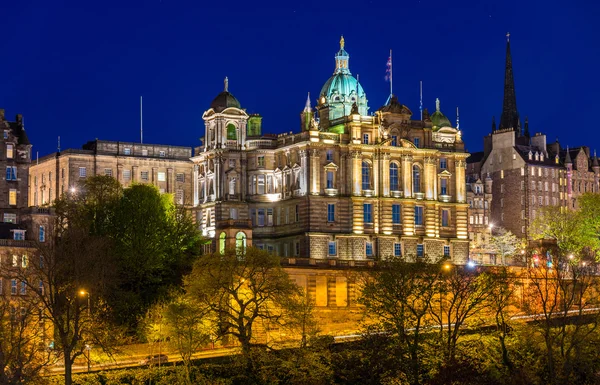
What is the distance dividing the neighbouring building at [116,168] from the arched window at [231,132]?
13.6 metres

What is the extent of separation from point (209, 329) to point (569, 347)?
28.3 m

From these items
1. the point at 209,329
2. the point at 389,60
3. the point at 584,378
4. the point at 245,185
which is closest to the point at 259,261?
the point at 209,329

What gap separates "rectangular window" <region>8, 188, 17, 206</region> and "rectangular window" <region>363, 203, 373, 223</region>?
3788 cm

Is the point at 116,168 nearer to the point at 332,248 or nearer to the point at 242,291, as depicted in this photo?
the point at 332,248

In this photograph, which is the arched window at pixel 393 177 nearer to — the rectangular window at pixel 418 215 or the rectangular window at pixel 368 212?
the rectangular window at pixel 418 215

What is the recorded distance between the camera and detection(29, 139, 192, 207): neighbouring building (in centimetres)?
18012

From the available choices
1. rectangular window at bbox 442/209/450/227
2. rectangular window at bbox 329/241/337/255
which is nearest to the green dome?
rectangular window at bbox 442/209/450/227

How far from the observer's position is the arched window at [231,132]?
170750 mm

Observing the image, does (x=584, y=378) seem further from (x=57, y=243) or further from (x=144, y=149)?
(x=144, y=149)

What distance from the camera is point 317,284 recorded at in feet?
481

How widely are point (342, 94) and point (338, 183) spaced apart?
1510 cm

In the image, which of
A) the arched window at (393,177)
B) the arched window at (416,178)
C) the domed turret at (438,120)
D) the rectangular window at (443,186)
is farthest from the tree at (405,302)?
the domed turret at (438,120)

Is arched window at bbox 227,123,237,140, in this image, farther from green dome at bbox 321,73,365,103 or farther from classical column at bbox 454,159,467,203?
classical column at bbox 454,159,467,203

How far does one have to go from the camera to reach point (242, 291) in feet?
418
